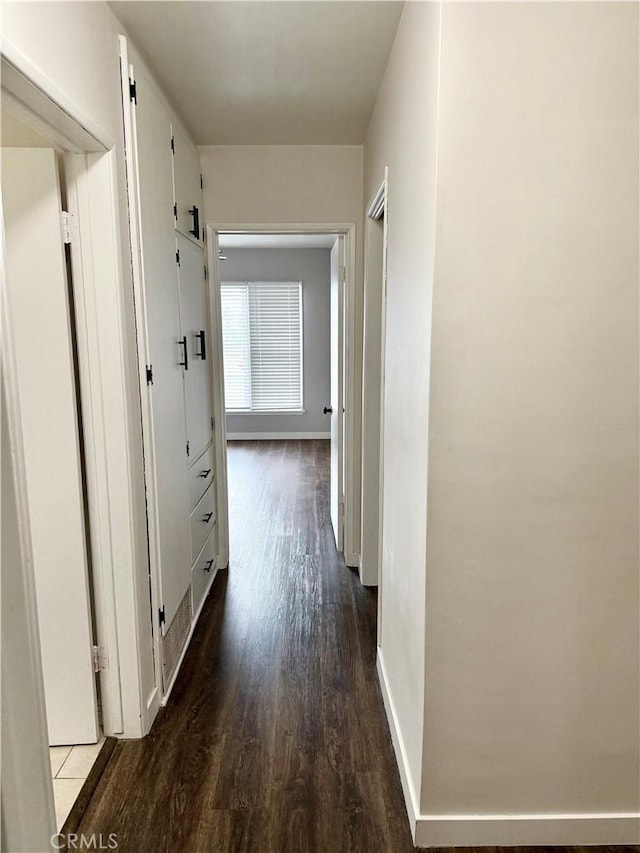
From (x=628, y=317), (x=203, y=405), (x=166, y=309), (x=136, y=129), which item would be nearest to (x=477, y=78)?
(x=628, y=317)

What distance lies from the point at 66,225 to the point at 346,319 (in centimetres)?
184

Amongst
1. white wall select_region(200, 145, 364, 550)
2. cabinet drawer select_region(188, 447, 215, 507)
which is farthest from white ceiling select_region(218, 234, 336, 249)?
cabinet drawer select_region(188, 447, 215, 507)

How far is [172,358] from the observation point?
229 centimetres

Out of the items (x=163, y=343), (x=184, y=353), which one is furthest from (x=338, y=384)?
(x=163, y=343)

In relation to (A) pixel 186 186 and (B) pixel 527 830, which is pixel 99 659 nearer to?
(B) pixel 527 830

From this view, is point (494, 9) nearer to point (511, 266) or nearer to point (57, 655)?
point (511, 266)

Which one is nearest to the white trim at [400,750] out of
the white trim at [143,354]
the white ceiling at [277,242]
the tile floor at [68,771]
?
the white trim at [143,354]

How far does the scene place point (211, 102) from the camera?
2389 millimetres

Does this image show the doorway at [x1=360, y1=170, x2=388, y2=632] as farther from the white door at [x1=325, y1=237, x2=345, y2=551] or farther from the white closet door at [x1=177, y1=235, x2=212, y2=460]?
the white closet door at [x1=177, y1=235, x2=212, y2=460]

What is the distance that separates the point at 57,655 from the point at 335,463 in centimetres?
226

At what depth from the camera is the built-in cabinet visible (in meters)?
1.96

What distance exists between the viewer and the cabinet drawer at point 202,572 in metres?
2.71

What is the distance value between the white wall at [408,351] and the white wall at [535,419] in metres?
0.07

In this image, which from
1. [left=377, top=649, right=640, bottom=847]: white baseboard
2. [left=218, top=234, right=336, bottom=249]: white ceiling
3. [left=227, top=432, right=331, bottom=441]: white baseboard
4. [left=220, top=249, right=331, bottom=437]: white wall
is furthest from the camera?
[left=227, top=432, right=331, bottom=441]: white baseboard
